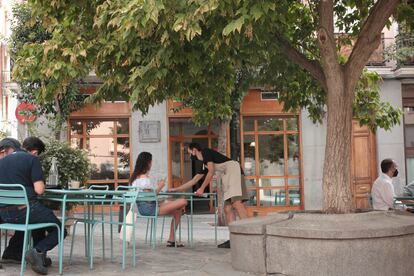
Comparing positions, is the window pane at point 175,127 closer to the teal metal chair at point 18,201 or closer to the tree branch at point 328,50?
the tree branch at point 328,50

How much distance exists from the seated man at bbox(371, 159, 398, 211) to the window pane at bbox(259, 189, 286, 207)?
34.5ft

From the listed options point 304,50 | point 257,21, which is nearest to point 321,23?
point 257,21

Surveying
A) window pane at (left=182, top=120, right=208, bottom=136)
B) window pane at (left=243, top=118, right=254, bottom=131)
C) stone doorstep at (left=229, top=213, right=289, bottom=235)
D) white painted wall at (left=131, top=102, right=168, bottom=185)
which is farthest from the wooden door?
stone doorstep at (left=229, top=213, right=289, bottom=235)

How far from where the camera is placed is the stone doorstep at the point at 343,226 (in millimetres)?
6117

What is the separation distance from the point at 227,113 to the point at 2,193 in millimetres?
7907

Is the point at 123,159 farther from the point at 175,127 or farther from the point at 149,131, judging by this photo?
the point at 175,127

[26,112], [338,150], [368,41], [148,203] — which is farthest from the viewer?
[26,112]

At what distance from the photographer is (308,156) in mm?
19922

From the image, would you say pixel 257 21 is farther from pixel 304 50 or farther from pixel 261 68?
pixel 304 50

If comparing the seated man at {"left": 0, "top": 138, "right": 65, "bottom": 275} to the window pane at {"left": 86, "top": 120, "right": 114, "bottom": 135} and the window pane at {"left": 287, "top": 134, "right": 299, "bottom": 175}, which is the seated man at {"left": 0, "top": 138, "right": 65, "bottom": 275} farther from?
the window pane at {"left": 287, "top": 134, "right": 299, "bottom": 175}

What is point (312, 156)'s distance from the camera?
19.9 m

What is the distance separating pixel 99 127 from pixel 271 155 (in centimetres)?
580

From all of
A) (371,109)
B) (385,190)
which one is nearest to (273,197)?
(371,109)

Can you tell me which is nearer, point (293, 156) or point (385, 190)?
point (385, 190)
